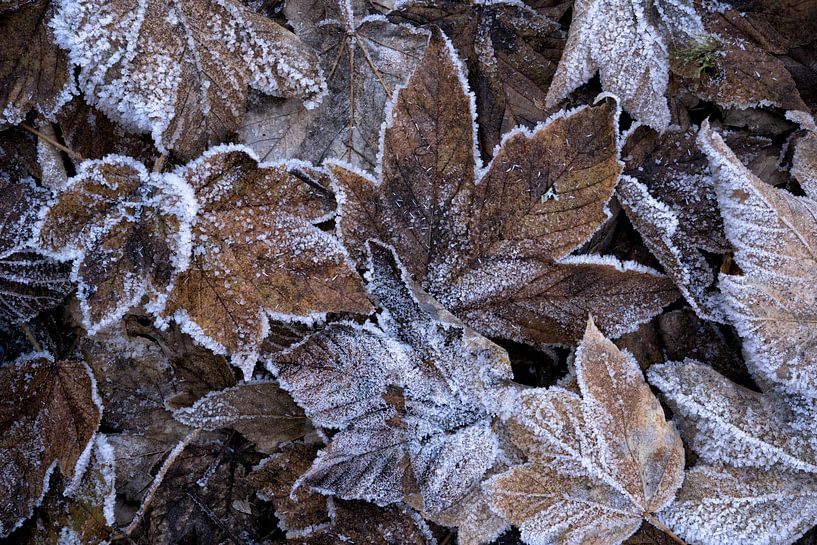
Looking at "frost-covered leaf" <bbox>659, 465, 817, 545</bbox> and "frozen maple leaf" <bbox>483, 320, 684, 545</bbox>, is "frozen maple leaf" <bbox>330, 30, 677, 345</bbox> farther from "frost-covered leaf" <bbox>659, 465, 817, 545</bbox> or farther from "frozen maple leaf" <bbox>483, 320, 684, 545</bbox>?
"frost-covered leaf" <bbox>659, 465, 817, 545</bbox>

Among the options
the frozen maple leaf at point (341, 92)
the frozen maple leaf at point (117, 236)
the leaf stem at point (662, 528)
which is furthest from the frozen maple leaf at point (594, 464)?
the frozen maple leaf at point (117, 236)

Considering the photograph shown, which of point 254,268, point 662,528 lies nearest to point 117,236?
point 254,268

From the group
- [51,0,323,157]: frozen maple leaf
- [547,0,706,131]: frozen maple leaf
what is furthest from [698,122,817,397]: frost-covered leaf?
[51,0,323,157]: frozen maple leaf

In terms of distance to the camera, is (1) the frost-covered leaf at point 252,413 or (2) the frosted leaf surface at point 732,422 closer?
(2) the frosted leaf surface at point 732,422

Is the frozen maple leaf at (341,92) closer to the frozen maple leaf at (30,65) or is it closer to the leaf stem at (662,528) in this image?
the frozen maple leaf at (30,65)

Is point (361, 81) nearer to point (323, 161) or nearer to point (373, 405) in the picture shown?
point (323, 161)

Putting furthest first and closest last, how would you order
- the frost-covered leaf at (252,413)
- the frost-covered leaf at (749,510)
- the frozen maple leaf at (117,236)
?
the frost-covered leaf at (252,413) < the frost-covered leaf at (749,510) < the frozen maple leaf at (117,236)

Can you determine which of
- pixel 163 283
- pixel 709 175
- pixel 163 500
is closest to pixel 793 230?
pixel 709 175
